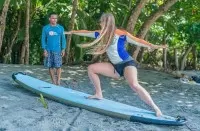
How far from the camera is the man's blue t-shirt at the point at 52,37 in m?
7.42

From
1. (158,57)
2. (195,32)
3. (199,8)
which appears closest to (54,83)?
(195,32)

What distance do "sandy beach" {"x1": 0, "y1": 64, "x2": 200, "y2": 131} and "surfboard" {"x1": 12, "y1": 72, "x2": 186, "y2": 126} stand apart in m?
0.07

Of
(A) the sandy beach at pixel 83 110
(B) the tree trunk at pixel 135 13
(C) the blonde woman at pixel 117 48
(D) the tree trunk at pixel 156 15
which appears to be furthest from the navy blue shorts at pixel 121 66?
(D) the tree trunk at pixel 156 15

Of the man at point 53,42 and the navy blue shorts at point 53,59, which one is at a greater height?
the man at point 53,42

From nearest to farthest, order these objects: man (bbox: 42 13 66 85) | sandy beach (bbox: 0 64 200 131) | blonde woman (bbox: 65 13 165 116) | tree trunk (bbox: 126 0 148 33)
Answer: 1. sandy beach (bbox: 0 64 200 131)
2. blonde woman (bbox: 65 13 165 116)
3. man (bbox: 42 13 66 85)
4. tree trunk (bbox: 126 0 148 33)

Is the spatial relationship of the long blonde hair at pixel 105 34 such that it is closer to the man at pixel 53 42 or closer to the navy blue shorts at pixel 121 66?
the navy blue shorts at pixel 121 66

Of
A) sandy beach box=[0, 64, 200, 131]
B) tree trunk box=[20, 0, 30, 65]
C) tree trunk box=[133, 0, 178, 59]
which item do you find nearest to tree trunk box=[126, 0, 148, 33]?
tree trunk box=[133, 0, 178, 59]

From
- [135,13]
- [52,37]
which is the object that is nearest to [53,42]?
[52,37]

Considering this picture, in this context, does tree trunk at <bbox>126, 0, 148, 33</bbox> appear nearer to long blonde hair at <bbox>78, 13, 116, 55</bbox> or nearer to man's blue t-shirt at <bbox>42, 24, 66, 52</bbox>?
man's blue t-shirt at <bbox>42, 24, 66, 52</bbox>

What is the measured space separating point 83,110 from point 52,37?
76.9 inches

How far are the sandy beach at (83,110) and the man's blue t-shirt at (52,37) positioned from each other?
3.00 ft

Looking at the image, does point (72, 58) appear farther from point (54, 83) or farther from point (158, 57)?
point (54, 83)

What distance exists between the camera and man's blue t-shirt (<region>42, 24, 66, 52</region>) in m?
7.42

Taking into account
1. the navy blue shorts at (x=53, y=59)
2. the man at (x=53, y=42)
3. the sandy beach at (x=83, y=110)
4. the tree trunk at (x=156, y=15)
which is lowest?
the sandy beach at (x=83, y=110)
